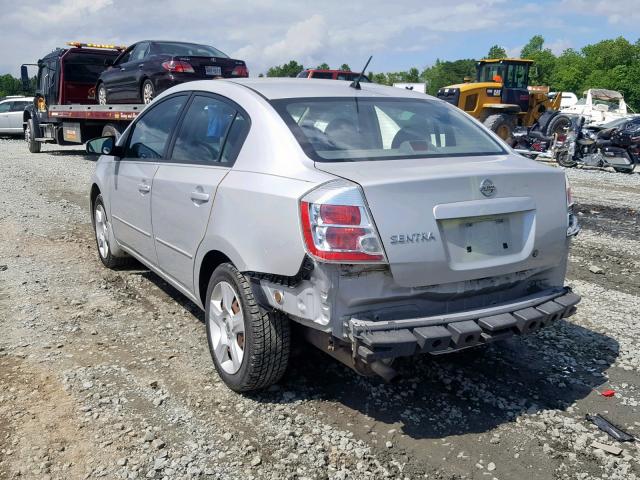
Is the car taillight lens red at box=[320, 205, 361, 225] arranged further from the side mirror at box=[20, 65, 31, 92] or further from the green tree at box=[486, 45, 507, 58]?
the green tree at box=[486, 45, 507, 58]

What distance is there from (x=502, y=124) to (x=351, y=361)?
56.8 feet

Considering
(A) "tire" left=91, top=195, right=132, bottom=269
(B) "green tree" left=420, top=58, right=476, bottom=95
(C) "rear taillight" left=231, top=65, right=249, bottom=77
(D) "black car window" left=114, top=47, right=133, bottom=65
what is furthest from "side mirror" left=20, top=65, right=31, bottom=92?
(B) "green tree" left=420, top=58, right=476, bottom=95

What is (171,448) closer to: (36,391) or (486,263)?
(36,391)

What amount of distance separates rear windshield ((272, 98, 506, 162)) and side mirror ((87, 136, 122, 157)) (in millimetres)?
2148

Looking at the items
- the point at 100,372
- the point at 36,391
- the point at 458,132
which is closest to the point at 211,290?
the point at 100,372

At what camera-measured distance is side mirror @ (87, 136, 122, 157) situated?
208 inches

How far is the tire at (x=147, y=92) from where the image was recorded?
1152 centimetres

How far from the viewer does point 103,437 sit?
124 inches

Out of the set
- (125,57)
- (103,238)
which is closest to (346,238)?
(103,238)

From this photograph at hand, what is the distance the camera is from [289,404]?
11.6ft

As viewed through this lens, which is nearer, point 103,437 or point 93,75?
point 103,437

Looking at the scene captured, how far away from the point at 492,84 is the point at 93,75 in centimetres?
1207

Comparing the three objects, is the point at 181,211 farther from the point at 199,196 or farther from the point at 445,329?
the point at 445,329

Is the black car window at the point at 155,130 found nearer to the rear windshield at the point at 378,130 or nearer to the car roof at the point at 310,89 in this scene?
the car roof at the point at 310,89
